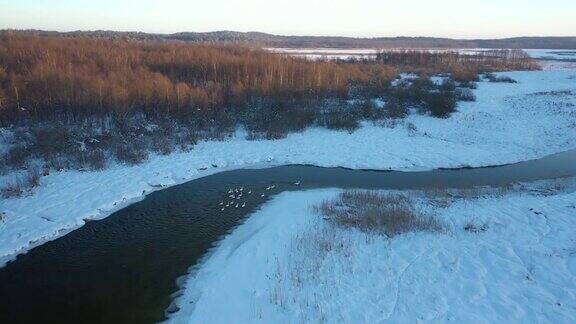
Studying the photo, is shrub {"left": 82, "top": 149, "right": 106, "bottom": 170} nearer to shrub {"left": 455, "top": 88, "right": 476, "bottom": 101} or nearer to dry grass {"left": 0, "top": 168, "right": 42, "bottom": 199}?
dry grass {"left": 0, "top": 168, "right": 42, "bottom": 199}

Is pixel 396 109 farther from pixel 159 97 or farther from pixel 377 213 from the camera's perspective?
pixel 377 213

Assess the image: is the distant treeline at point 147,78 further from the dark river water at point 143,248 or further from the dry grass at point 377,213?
the dry grass at point 377,213

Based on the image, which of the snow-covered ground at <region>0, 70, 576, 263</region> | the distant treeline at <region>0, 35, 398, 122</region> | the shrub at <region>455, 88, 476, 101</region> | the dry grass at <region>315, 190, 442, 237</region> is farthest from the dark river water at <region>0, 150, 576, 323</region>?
the shrub at <region>455, 88, 476, 101</region>

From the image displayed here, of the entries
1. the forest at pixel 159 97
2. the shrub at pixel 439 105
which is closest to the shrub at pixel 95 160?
the forest at pixel 159 97

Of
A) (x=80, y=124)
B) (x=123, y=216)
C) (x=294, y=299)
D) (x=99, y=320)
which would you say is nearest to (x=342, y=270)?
(x=294, y=299)

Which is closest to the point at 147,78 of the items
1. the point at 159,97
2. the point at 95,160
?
the point at 159,97

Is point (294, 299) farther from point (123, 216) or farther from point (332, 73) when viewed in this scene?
point (332, 73)

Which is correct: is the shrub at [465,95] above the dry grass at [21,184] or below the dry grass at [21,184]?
above
